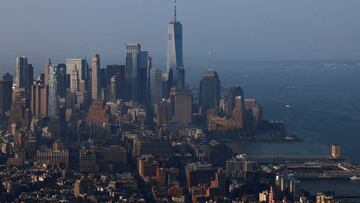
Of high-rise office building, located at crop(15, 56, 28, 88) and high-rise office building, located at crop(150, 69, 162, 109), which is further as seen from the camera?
high-rise office building, located at crop(150, 69, 162, 109)

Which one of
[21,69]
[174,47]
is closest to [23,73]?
[21,69]

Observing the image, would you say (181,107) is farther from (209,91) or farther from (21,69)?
(21,69)

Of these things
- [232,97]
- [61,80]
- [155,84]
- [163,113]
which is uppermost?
[61,80]

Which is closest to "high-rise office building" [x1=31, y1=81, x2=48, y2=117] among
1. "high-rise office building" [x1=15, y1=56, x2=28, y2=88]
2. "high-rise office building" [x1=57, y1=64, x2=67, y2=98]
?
"high-rise office building" [x1=57, y1=64, x2=67, y2=98]

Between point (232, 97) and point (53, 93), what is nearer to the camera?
point (53, 93)

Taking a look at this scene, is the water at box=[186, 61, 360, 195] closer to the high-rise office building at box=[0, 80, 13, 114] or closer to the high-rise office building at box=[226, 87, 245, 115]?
the high-rise office building at box=[226, 87, 245, 115]
